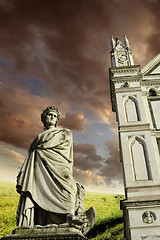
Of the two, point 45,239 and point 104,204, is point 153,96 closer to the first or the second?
point 104,204

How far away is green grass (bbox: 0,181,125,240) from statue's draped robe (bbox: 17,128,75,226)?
761 centimetres

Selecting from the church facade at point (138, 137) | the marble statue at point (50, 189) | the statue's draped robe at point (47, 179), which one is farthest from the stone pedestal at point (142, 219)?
the statue's draped robe at point (47, 179)

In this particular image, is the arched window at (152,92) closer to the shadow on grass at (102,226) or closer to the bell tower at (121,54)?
the bell tower at (121,54)

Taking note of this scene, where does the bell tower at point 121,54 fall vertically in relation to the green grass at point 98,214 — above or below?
above

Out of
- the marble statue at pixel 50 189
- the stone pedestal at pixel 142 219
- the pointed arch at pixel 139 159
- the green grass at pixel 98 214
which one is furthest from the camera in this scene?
the green grass at pixel 98 214

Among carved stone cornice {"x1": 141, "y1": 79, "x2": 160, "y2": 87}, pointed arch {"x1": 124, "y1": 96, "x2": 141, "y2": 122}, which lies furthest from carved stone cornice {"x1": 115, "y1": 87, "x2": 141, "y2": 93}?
carved stone cornice {"x1": 141, "y1": 79, "x2": 160, "y2": 87}

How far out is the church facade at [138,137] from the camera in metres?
8.67

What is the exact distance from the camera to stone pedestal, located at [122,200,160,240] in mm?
8250

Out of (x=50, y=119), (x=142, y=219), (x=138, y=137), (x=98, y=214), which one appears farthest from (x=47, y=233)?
(x=98, y=214)

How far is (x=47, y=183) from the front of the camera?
141 inches

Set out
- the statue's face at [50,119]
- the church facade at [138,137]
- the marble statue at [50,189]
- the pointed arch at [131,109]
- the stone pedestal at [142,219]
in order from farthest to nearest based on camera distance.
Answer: the pointed arch at [131,109] < the church facade at [138,137] < the stone pedestal at [142,219] < the statue's face at [50,119] < the marble statue at [50,189]

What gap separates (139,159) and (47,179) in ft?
25.3

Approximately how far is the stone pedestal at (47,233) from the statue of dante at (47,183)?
0.64 ft

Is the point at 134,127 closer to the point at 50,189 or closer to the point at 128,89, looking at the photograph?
the point at 128,89
